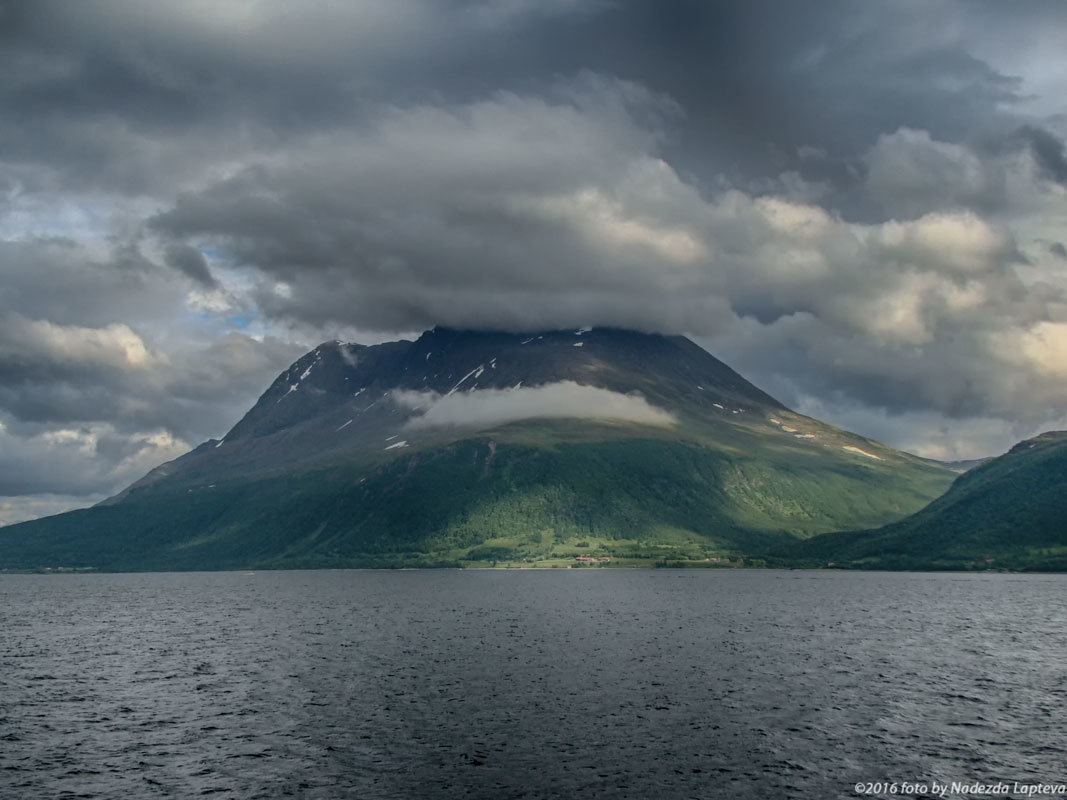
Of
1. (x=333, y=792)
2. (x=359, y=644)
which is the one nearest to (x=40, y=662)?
(x=359, y=644)

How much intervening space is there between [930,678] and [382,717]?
259 ft

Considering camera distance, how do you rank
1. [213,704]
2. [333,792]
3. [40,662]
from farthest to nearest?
[40,662] → [213,704] → [333,792]

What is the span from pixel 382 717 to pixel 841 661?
80.6 metres

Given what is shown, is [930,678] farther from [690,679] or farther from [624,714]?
[624,714]

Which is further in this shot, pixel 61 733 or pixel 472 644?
pixel 472 644

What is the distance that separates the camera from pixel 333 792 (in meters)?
75.6

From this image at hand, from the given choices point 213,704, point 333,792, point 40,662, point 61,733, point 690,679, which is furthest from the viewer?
point 40,662

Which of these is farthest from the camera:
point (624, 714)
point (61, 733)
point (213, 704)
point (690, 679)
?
point (690, 679)

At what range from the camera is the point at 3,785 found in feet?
257

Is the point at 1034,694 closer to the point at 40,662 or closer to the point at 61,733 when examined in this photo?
the point at 61,733

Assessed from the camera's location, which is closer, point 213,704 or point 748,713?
point 748,713

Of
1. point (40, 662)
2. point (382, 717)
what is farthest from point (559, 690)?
point (40, 662)

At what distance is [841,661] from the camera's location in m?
149

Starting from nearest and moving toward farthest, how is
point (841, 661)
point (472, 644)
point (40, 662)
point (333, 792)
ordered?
point (333, 792) → point (841, 661) → point (40, 662) → point (472, 644)
